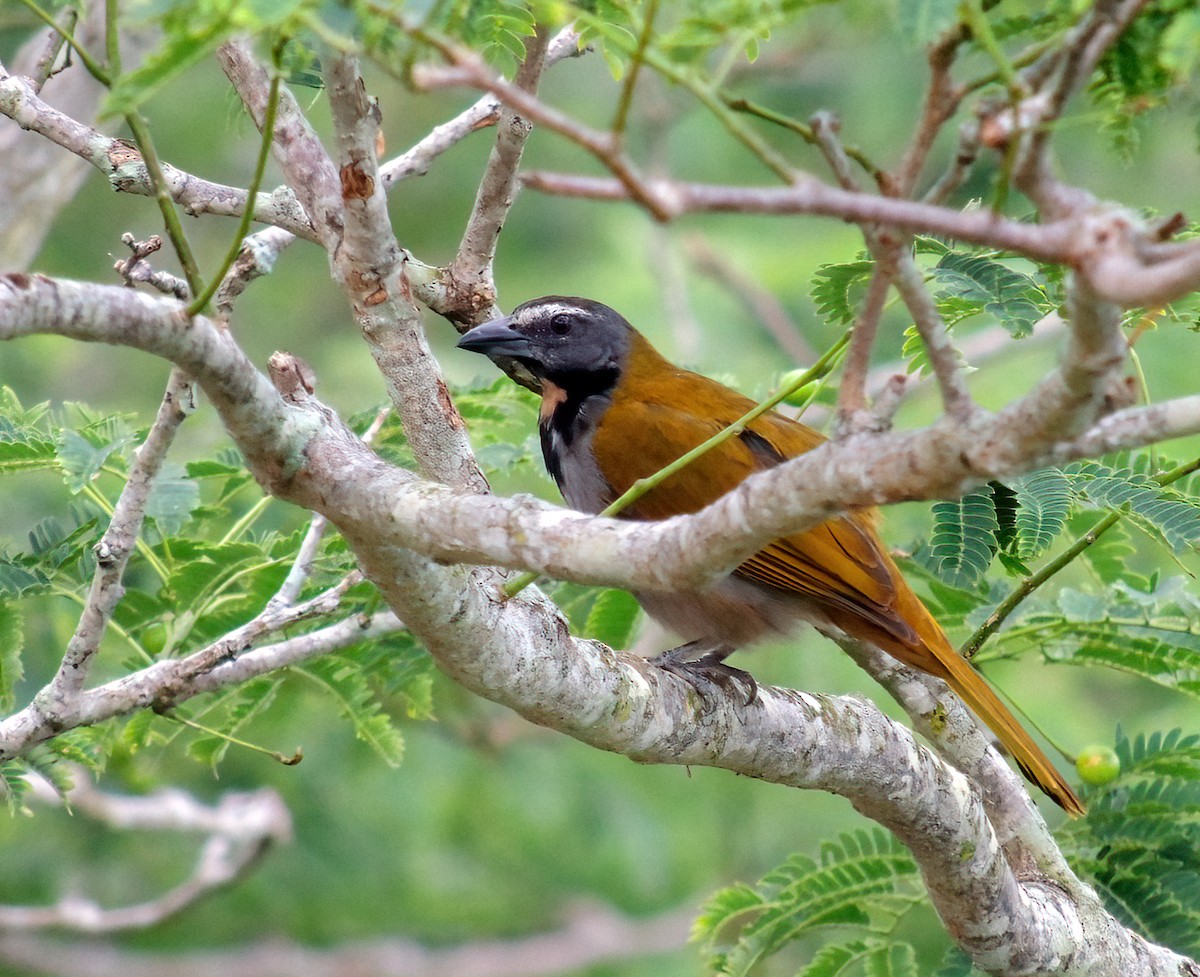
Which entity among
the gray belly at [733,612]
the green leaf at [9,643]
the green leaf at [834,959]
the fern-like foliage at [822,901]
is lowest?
the green leaf at [834,959]

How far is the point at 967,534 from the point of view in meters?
3.37

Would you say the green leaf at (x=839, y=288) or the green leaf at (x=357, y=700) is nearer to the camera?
the green leaf at (x=839, y=288)

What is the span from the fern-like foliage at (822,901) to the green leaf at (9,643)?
1.93 m

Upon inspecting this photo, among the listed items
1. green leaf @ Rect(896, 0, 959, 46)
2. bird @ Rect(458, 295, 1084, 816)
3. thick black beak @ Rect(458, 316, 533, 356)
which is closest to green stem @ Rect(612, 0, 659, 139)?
green leaf @ Rect(896, 0, 959, 46)

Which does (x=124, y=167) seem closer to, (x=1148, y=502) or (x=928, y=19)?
(x=928, y=19)

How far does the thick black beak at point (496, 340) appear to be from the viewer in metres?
4.19

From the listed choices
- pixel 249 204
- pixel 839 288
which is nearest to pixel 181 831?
pixel 839 288

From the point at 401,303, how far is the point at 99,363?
7576 mm

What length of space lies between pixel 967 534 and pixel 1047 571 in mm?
208

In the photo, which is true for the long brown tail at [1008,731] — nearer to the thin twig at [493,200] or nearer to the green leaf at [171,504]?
the thin twig at [493,200]

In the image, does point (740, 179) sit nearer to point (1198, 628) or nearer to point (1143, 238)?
point (1198, 628)

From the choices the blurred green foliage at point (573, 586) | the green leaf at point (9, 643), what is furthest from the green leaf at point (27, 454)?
the green leaf at point (9, 643)

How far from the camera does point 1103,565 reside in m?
4.05

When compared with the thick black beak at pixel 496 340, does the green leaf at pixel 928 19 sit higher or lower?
lower
